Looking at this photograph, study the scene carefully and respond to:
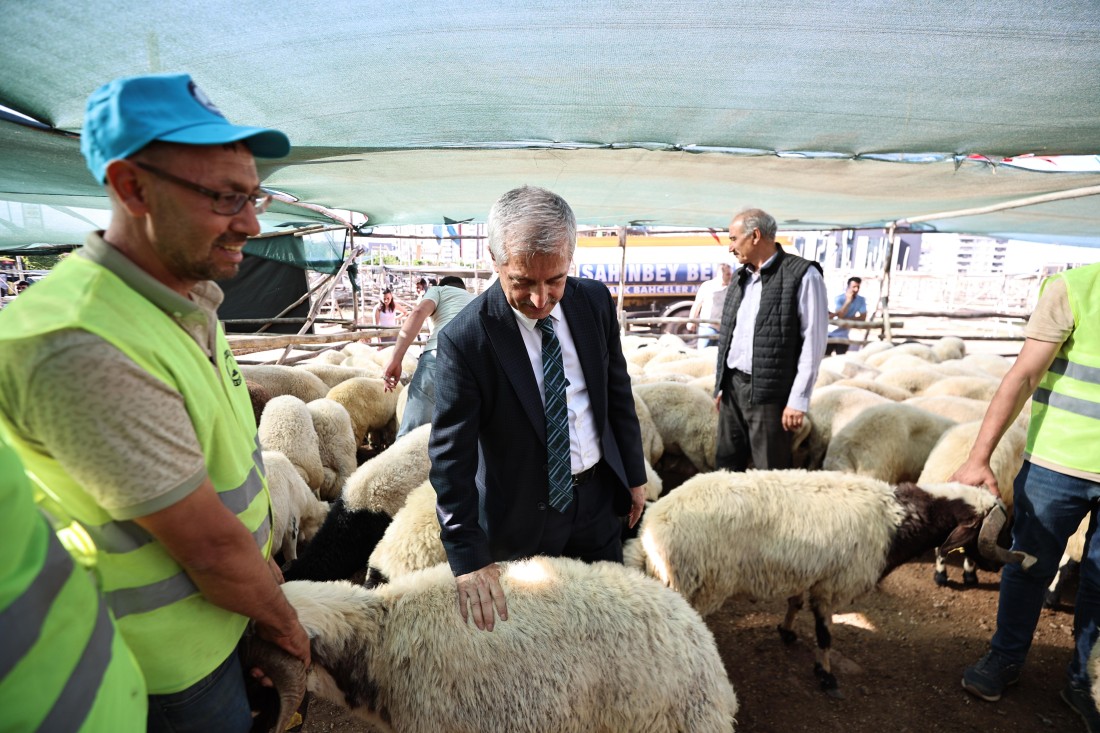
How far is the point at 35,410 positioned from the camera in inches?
32.5

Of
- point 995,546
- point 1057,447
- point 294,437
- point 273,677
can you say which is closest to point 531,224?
point 273,677

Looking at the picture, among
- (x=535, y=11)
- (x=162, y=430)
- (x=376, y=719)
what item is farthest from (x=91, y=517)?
(x=535, y=11)

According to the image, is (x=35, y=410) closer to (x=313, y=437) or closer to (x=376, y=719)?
(x=376, y=719)

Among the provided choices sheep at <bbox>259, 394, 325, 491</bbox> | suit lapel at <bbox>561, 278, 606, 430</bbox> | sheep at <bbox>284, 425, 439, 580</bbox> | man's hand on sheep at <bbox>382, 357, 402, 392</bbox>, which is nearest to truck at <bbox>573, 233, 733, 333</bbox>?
man's hand on sheep at <bbox>382, 357, 402, 392</bbox>

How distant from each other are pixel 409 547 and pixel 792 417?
243cm

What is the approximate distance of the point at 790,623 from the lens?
3.13 meters

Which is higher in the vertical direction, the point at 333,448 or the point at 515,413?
the point at 515,413

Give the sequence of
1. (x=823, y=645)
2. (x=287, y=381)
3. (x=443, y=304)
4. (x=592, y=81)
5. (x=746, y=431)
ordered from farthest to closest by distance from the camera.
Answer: (x=287, y=381), (x=443, y=304), (x=746, y=431), (x=592, y=81), (x=823, y=645)

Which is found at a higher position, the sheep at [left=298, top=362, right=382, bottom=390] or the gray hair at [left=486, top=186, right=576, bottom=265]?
the gray hair at [left=486, top=186, right=576, bottom=265]

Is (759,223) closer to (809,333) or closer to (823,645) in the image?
(809,333)

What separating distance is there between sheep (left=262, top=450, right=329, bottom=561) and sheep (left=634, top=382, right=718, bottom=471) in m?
3.01

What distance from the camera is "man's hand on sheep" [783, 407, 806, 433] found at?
3359 millimetres

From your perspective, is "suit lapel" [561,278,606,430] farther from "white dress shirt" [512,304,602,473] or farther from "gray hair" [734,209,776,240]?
"gray hair" [734,209,776,240]

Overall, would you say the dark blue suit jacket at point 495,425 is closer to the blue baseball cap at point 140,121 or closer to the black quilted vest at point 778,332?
the blue baseball cap at point 140,121
